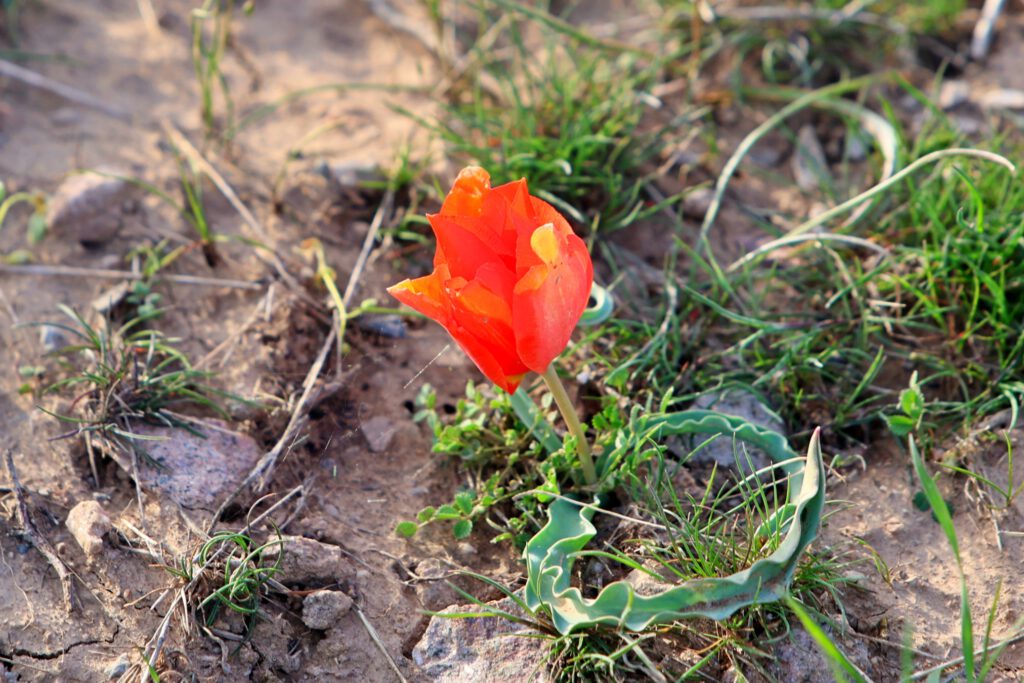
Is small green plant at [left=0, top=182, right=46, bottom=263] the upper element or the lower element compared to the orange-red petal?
lower

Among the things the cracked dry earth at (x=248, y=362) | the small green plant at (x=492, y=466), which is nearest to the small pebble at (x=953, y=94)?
the cracked dry earth at (x=248, y=362)

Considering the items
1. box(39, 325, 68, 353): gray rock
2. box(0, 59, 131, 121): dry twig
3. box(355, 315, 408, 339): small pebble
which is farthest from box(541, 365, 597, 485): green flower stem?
box(0, 59, 131, 121): dry twig

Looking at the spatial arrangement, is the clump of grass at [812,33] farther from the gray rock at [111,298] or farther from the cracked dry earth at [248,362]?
the gray rock at [111,298]

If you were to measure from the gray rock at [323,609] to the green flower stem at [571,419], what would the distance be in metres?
0.57

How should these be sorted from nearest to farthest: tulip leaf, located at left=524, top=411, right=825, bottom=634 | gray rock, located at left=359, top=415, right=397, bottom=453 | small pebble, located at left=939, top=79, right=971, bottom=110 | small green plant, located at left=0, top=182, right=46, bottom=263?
1. tulip leaf, located at left=524, top=411, right=825, bottom=634
2. gray rock, located at left=359, top=415, right=397, bottom=453
3. small green plant, located at left=0, top=182, right=46, bottom=263
4. small pebble, located at left=939, top=79, right=971, bottom=110

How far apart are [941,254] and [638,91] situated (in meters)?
1.22

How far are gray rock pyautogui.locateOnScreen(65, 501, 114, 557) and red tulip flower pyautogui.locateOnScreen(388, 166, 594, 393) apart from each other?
2.91ft

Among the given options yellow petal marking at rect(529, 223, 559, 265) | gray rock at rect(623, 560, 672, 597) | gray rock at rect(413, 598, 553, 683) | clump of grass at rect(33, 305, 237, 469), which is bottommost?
gray rock at rect(413, 598, 553, 683)

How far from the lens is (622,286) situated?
250 centimetres

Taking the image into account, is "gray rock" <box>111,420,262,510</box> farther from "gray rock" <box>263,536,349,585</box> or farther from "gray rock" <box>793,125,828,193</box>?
"gray rock" <box>793,125,828,193</box>

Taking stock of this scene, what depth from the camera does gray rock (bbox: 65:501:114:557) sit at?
6.04 feet

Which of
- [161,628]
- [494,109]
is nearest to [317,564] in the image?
[161,628]

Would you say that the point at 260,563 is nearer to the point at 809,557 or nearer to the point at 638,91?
the point at 809,557

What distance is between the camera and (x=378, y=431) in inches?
87.2
